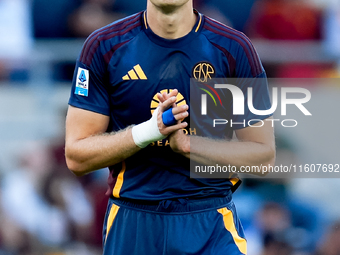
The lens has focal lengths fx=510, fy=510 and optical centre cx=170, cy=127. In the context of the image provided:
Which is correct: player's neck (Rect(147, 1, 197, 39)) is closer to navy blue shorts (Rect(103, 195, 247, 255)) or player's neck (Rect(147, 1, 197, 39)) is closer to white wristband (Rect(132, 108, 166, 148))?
white wristband (Rect(132, 108, 166, 148))

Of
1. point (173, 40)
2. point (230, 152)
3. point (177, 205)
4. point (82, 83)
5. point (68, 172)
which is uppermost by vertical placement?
point (173, 40)

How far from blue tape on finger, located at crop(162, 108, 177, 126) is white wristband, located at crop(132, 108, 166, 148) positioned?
5cm

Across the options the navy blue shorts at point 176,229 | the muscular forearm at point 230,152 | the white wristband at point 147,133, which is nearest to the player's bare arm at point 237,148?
the muscular forearm at point 230,152

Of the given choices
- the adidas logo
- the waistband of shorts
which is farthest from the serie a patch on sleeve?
the waistband of shorts

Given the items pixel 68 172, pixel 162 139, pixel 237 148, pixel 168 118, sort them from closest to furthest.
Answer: pixel 168 118
pixel 162 139
pixel 237 148
pixel 68 172

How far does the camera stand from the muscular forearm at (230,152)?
2.66 m

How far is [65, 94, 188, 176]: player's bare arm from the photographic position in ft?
8.59

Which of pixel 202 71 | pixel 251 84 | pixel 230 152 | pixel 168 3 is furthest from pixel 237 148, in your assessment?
pixel 168 3

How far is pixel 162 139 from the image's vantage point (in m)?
2.65

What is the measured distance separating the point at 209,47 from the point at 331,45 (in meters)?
3.44

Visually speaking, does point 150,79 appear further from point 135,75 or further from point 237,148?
point 237,148

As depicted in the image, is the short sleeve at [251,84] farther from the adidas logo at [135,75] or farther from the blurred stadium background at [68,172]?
the blurred stadium background at [68,172]

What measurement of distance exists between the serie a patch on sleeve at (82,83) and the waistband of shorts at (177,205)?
0.62m

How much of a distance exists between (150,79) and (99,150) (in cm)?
46
